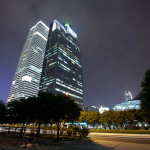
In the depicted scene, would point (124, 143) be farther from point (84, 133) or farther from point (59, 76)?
point (59, 76)

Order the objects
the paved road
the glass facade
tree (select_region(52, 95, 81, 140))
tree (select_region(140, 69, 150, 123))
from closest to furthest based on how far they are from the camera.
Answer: the paved road, tree (select_region(140, 69, 150, 123)), tree (select_region(52, 95, 81, 140)), the glass facade

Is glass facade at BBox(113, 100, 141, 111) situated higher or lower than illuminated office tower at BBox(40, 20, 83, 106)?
lower

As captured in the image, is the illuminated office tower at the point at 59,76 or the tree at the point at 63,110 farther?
the illuminated office tower at the point at 59,76

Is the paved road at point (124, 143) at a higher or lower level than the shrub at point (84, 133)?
Answer: lower

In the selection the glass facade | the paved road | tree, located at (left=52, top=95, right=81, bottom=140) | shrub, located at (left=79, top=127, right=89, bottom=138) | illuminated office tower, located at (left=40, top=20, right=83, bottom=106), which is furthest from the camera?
illuminated office tower, located at (left=40, top=20, right=83, bottom=106)

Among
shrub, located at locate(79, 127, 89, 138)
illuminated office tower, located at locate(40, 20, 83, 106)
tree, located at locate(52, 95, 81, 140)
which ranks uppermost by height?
illuminated office tower, located at locate(40, 20, 83, 106)

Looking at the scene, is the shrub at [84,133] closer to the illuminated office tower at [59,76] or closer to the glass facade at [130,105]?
the glass facade at [130,105]

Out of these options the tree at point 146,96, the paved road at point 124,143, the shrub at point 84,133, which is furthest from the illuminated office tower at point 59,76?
the tree at point 146,96

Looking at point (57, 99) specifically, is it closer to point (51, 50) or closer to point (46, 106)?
point (46, 106)

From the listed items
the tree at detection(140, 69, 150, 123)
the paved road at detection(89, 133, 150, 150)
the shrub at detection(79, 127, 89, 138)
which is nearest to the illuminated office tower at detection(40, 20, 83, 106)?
the shrub at detection(79, 127, 89, 138)

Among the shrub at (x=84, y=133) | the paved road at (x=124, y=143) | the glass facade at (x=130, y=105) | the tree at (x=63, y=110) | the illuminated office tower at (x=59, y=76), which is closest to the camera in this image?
the paved road at (x=124, y=143)

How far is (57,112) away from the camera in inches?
730

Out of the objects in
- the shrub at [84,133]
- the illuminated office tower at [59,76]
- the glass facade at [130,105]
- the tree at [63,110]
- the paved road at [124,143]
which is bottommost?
the paved road at [124,143]

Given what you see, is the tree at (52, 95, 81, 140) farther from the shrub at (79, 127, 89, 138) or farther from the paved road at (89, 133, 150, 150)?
the paved road at (89, 133, 150, 150)
